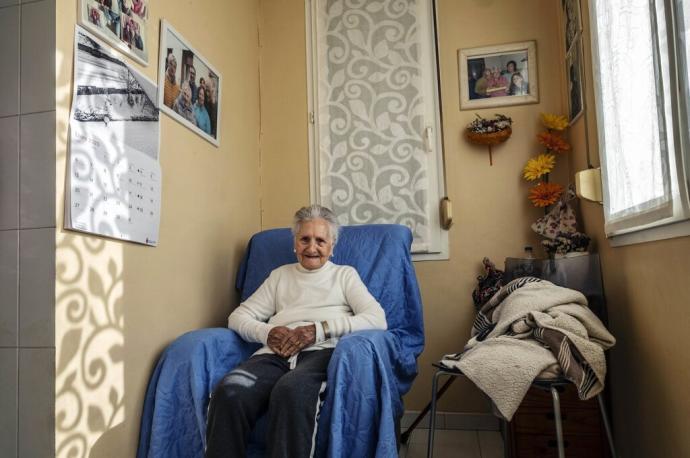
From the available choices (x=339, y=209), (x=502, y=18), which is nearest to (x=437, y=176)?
(x=339, y=209)

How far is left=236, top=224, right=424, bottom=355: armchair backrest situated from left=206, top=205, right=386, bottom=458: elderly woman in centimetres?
16

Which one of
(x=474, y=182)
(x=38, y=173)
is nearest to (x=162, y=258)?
(x=38, y=173)

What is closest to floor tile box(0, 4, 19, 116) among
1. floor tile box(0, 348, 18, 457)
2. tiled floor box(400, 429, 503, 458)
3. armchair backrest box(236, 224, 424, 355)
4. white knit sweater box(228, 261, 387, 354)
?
floor tile box(0, 348, 18, 457)

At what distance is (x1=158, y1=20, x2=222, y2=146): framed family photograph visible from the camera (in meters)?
1.78

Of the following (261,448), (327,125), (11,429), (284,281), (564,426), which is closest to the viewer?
(11,429)

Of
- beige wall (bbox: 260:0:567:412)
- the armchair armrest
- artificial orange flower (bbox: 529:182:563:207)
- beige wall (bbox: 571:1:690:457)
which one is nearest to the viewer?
beige wall (bbox: 571:1:690:457)

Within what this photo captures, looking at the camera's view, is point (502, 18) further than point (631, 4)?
Yes

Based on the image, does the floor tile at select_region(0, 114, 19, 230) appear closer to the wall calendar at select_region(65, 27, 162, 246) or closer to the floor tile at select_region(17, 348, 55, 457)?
the wall calendar at select_region(65, 27, 162, 246)

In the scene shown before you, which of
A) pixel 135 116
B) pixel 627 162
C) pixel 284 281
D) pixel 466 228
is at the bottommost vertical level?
A: pixel 284 281

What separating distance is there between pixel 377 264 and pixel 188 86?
3.58 ft

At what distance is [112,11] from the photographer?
4.85ft

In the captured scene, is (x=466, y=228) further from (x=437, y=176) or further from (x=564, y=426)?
(x=564, y=426)

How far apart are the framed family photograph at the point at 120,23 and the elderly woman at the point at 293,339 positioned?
0.85 meters

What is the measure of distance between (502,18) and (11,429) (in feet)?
8.77
